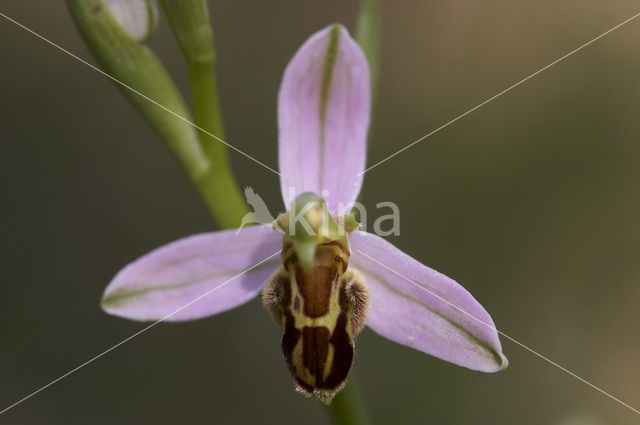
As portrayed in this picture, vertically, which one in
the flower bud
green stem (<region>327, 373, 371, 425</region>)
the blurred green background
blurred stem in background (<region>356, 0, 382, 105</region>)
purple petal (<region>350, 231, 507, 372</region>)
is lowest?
the blurred green background

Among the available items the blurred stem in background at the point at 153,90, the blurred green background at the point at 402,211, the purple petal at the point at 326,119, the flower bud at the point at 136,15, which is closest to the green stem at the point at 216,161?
the blurred stem in background at the point at 153,90

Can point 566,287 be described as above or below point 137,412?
above

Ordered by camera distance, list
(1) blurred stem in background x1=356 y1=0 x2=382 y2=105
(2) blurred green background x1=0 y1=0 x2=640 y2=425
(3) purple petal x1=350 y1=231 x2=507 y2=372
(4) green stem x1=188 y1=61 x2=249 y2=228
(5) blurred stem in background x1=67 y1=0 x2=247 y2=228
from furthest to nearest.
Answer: (2) blurred green background x1=0 y1=0 x2=640 y2=425, (1) blurred stem in background x1=356 y1=0 x2=382 y2=105, (4) green stem x1=188 y1=61 x2=249 y2=228, (5) blurred stem in background x1=67 y1=0 x2=247 y2=228, (3) purple petal x1=350 y1=231 x2=507 y2=372

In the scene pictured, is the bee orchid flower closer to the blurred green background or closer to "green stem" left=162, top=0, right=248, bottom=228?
"green stem" left=162, top=0, right=248, bottom=228

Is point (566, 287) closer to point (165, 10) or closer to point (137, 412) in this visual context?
point (137, 412)

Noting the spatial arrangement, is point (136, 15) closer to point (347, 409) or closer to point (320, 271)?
Result: point (320, 271)

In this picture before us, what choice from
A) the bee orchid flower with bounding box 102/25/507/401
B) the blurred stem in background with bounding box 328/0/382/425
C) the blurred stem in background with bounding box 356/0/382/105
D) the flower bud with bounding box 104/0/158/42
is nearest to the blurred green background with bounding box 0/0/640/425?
the blurred stem in background with bounding box 328/0/382/425

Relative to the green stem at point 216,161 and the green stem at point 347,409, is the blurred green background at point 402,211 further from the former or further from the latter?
the green stem at point 216,161

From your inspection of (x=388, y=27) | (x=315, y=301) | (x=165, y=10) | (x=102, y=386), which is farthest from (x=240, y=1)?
(x=315, y=301)
